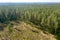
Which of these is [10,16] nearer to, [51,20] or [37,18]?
[37,18]

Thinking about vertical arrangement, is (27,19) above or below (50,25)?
below

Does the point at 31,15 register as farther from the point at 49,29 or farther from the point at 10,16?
the point at 49,29

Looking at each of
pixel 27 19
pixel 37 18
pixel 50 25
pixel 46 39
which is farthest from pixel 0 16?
pixel 46 39

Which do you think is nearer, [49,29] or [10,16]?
[49,29]

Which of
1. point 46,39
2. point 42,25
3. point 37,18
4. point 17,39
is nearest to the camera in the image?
point 17,39

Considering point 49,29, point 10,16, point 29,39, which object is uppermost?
point 29,39

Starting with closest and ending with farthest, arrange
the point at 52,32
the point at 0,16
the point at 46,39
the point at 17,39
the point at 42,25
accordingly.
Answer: the point at 17,39 < the point at 46,39 < the point at 52,32 < the point at 42,25 < the point at 0,16

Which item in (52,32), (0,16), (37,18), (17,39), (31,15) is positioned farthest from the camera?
(0,16)

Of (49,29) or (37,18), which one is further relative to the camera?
(37,18)

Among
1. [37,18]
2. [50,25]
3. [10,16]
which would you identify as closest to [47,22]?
[50,25]
